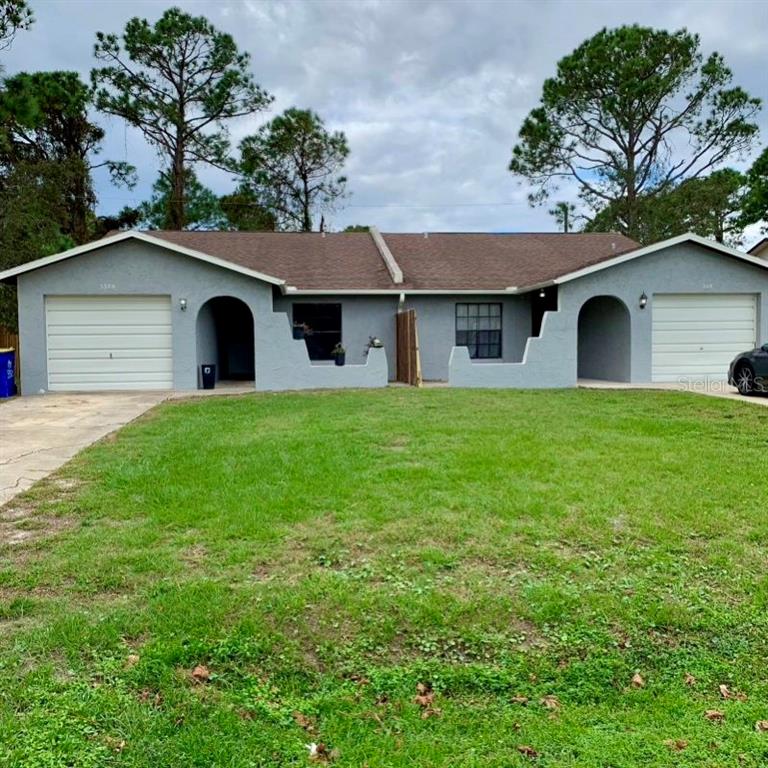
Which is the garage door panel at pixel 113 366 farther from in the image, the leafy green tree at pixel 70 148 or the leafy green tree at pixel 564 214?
the leafy green tree at pixel 564 214

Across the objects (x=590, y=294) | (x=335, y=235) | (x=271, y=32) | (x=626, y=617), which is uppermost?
(x=271, y=32)

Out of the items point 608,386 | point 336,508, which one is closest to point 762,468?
point 336,508

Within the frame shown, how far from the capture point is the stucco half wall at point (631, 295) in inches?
640

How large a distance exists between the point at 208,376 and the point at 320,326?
3.55m

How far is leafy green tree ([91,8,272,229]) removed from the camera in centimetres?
2966

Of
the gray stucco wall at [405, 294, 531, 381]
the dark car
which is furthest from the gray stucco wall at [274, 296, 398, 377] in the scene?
the dark car

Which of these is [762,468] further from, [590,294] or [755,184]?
[755,184]

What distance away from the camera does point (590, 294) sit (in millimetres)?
16438

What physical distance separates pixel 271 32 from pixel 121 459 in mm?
18535

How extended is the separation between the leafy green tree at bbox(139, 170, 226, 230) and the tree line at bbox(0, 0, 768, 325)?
A: 0.18ft

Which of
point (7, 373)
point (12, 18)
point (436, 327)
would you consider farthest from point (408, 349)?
point (12, 18)

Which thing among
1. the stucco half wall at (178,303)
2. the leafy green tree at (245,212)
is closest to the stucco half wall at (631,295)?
the stucco half wall at (178,303)

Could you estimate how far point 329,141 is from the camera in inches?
1335

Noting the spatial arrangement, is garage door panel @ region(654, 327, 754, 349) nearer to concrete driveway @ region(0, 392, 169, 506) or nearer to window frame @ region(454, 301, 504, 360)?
window frame @ region(454, 301, 504, 360)
